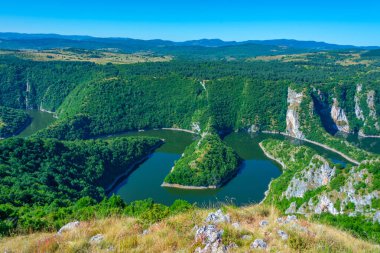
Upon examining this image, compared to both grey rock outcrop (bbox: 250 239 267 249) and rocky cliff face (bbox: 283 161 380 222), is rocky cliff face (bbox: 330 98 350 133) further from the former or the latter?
grey rock outcrop (bbox: 250 239 267 249)

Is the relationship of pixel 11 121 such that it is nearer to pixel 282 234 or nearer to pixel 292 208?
pixel 292 208

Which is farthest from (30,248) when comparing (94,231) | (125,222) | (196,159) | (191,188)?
(196,159)

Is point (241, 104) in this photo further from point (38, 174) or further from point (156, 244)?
point (156, 244)

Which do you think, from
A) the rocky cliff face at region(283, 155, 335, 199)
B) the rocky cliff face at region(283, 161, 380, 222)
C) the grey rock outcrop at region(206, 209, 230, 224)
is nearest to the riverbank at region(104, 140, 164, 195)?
the rocky cliff face at region(283, 155, 335, 199)

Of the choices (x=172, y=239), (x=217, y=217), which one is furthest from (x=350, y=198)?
(x=172, y=239)

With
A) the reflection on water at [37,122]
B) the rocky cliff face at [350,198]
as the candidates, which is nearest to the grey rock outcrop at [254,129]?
A: the reflection on water at [37,122]

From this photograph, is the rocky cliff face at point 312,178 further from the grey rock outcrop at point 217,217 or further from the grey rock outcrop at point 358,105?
the grey rock outcrop at point 358,105
